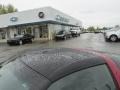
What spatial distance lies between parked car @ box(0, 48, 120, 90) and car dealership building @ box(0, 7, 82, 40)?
1130 inches

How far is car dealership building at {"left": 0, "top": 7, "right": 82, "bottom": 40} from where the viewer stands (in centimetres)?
3134

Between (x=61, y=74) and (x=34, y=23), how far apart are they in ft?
102

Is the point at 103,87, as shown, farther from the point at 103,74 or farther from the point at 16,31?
the point at 16,31

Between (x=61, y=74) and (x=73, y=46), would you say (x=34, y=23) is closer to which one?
(x=73, y=46)

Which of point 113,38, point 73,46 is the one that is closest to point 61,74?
point 73,46

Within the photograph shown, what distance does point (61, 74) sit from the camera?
74.5 inches

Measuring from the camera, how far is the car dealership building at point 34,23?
103ft

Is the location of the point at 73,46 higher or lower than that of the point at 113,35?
lower

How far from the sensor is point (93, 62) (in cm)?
219

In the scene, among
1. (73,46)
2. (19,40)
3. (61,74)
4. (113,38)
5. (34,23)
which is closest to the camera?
(61,74)

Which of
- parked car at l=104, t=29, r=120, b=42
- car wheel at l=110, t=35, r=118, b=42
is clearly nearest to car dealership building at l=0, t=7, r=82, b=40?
parked car at l=104, t=29, r=120, b=42

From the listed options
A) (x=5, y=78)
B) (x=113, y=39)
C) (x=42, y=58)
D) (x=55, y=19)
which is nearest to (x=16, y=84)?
(x=5, y=78)

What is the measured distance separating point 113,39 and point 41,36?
14.0 m

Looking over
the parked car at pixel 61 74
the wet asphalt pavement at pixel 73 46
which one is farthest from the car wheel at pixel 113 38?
the parked car at pixel 61 74
